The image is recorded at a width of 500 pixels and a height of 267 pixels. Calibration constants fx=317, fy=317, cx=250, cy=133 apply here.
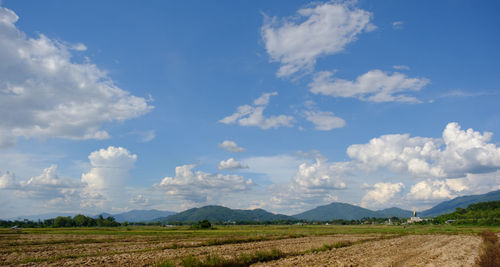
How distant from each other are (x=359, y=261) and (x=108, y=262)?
21.6 metres

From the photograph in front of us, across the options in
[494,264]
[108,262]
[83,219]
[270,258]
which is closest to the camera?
[494,264]

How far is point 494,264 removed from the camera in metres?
25.6

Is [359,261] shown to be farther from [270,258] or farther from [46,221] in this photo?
[46,221]

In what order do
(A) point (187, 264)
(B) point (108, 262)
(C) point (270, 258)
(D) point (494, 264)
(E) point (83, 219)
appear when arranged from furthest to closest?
(E) point (83, 219), (C) point (270, 258), (B) point (108, 262), (D) point (494, 264), (A) point (187, 264)

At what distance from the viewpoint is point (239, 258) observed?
27547mm

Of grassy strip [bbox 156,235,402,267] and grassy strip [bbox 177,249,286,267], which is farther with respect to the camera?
grassy strip [bbox 177,249,286,267]

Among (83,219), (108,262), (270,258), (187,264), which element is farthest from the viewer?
(83,219)

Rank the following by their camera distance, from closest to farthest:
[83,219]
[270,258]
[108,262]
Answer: [108,262]
[270,258]
[83,219]

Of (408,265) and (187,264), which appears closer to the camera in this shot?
(187,264)

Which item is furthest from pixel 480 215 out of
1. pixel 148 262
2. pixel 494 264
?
pixel 148 262

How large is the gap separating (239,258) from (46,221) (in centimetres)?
21062

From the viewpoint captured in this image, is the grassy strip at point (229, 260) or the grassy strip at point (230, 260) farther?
the grassy strip at point (230, 260)

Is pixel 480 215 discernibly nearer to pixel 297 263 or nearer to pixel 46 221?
pixel 297 263

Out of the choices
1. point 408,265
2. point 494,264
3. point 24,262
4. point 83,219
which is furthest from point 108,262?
point 83,219
